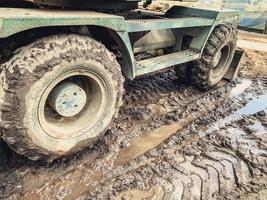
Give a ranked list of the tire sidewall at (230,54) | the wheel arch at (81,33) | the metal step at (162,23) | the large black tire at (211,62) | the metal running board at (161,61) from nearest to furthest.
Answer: the wheel arch at (81,33)
the metal step at (162,23)
the metal running board at (161,61)
the large black tire at (211,62)
the tire sidewall at (230,54)

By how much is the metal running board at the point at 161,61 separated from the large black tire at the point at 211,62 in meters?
0.27

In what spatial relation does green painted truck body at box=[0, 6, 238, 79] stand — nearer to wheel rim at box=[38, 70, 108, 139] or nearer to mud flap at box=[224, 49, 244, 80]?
wheel rim at box=[38, 70, 108, 139]

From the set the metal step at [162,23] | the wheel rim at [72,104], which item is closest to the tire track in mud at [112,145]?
the wheel rim at [72,104]

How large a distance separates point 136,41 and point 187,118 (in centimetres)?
119

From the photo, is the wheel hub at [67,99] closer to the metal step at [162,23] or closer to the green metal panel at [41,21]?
the green metal panel at [41,21]

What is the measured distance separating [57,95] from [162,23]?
1549mm

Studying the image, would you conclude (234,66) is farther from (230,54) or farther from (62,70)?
(62,70)

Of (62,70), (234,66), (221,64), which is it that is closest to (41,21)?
(62,70)

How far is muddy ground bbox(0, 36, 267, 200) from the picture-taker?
8.50 ft

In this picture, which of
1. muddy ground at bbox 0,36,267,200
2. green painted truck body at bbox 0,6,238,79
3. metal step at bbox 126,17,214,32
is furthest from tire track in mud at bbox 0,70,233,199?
metal step at bbox 126,17,214,32

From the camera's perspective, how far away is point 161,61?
3764 millimetres

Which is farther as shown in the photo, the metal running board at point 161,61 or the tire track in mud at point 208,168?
the metal running board at point 161,61

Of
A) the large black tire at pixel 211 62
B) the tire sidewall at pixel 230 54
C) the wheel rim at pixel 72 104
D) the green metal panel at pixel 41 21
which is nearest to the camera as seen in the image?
the green metal panel at pixel 41 21

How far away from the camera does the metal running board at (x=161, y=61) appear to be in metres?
3.46
